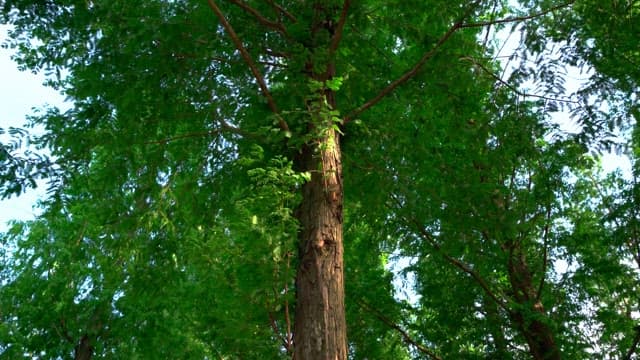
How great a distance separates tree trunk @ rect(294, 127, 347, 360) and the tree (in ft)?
0.05

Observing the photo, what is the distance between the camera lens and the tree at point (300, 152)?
477 centimetres

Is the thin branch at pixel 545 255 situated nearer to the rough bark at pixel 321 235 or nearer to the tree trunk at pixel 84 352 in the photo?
the rough bark at pixel 321 235

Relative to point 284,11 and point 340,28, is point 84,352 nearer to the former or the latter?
point 284,11

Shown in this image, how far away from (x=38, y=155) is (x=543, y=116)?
5840mm

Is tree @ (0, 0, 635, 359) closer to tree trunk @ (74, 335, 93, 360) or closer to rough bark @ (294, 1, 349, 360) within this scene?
rough bark @ (294, 1, 349, 360)

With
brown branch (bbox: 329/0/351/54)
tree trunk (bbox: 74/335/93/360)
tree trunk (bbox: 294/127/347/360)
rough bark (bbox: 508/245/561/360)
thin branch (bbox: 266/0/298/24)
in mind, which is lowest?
tree trunk (bbox: 294/127/347/360)

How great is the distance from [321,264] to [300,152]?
3.33 ft

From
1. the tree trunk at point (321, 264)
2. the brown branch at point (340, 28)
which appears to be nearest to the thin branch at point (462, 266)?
the tree trunk at point (321, 264)

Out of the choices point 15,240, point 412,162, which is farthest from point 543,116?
point 15,240

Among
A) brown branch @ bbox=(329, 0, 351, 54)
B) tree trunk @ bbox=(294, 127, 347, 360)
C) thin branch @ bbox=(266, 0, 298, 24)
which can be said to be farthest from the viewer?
thin branch @ bbox=(266, 0, 298, 24)

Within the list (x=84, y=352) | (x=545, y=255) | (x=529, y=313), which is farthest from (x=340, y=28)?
(x=84, y=352)

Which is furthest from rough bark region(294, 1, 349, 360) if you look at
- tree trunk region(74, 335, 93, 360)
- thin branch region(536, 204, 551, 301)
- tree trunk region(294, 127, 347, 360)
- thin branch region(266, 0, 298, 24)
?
tree trunk region(74, 335, 93, 360)

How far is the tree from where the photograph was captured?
477 cm

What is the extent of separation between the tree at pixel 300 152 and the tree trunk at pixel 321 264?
15 mm
